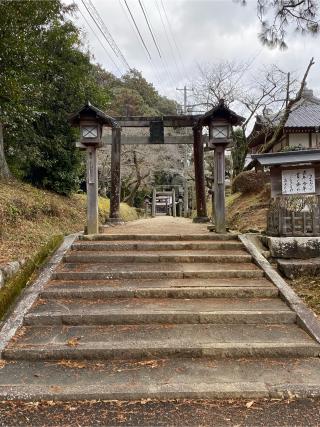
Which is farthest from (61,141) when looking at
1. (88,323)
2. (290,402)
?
(290,402)

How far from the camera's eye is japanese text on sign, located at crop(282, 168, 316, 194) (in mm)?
6207

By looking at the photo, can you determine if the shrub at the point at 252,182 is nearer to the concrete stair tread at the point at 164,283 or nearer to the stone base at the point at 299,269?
the stone base at the point at 299,269

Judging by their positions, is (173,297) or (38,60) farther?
(38,60)

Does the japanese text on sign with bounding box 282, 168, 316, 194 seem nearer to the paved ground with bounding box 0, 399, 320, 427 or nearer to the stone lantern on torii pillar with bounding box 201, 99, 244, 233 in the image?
the stone lantern on torii pillar with bounding box 201, 99, 244, 233

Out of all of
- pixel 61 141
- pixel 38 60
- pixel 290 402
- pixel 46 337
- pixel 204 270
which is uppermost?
pixel 38 60

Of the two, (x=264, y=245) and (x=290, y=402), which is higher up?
(x=264, y=245)

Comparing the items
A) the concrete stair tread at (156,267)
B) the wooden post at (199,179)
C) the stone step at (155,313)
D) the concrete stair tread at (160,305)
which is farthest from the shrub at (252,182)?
the stone step at (155,313)

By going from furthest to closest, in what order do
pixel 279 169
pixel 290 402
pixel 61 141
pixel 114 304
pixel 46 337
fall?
pixel 61 141 < pixel 279 169 < pixel 114 304 < pixel 46 337 < pixel 290 402

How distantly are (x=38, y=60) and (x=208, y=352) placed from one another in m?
9.34

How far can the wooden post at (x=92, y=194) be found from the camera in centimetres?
713

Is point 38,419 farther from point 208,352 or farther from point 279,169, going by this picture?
point 279,169

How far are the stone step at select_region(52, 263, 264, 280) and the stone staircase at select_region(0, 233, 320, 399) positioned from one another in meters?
0.01

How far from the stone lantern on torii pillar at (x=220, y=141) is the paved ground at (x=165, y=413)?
14.8 ft

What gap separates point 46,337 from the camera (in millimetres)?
3969
